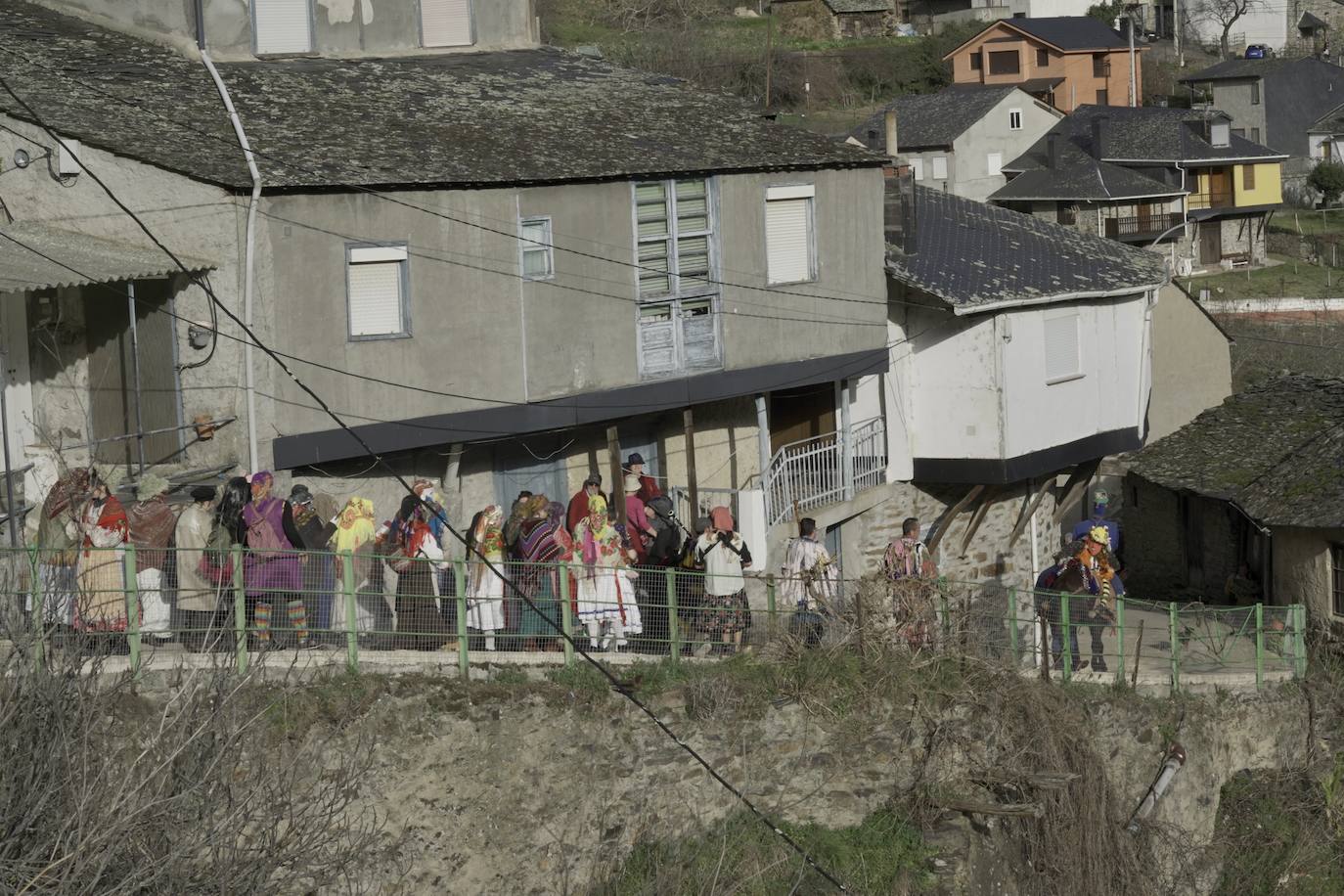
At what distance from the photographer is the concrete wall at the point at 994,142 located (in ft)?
203

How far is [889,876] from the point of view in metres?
15.9

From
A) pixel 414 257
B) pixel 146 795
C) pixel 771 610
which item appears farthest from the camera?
pixel 414 257

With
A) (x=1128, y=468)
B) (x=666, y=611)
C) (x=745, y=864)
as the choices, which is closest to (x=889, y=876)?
(x=745, y=864)

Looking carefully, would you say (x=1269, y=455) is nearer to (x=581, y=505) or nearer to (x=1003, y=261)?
(x=1003, y=261)

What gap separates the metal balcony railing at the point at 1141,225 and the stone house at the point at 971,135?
4.65 metres

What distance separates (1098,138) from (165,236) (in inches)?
1892

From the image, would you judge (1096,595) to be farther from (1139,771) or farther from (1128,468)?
(1128,468)

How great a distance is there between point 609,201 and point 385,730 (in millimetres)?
7269

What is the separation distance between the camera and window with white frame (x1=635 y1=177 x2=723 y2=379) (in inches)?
782

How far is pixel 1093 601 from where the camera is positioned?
60.1 feet

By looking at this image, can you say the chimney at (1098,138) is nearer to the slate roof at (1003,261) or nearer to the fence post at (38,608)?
the slate roof at (1003,261)

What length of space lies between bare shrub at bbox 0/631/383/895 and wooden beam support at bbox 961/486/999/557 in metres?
13.3

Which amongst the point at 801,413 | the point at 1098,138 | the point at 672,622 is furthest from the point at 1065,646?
the point at 1098,138

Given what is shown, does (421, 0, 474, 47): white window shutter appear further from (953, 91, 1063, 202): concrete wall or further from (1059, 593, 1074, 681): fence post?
(953, 91, 1063, 202): concrete wall
